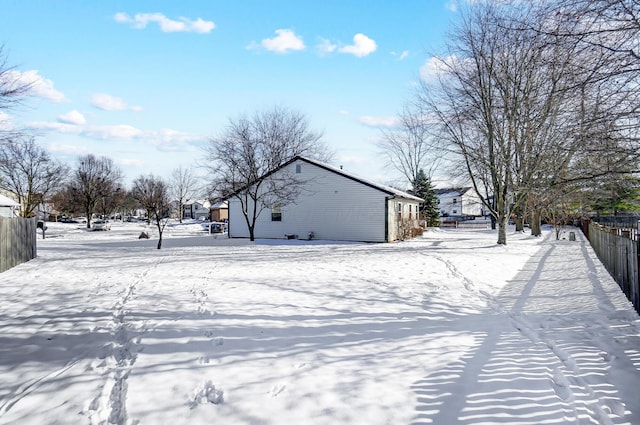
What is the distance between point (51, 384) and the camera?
400 centimetres

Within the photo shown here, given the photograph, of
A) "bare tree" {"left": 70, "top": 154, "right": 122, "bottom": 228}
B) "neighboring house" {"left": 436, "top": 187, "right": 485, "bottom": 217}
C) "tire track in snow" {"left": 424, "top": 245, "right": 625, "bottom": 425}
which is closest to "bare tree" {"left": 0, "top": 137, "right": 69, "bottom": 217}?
"bare tree" {"left": 70, "top": 154, "right": 122, "bottom": 228}

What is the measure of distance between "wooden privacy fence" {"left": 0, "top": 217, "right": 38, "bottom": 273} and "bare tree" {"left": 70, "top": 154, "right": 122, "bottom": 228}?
38.3 meters

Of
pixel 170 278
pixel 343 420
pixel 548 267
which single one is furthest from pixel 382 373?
pixel 548 267

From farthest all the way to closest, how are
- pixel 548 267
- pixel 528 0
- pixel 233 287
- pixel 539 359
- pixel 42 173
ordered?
pixel 42 173
pixel 548 267
pixel 233 287
pixel 528 0
pixel 539 359

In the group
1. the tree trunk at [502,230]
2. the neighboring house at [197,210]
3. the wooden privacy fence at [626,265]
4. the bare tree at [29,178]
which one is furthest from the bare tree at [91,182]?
the wooden privacy fence at [626,265]

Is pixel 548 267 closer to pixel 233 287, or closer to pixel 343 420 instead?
pixel 233 287

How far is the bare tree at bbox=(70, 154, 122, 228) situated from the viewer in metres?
51.7

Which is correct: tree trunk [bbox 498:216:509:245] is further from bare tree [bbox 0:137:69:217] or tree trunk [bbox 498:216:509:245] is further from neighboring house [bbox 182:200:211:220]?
neighboring house [bbox 182:200:211:220]

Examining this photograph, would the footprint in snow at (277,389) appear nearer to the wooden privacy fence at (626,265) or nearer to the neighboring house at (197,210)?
the wooden privacy fence at (626,265)

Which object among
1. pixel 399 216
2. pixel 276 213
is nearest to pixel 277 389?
pixel 399 216

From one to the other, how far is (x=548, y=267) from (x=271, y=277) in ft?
27.4

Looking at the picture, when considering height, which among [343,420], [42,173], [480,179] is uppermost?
[42,173]

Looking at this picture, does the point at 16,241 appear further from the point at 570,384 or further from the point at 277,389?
the point at 570,384

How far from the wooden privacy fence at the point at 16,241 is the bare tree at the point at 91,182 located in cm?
3832
